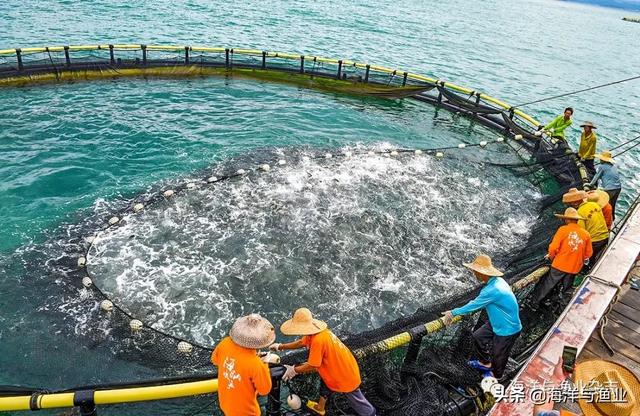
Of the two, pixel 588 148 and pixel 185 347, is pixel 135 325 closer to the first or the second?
pixel 185 347

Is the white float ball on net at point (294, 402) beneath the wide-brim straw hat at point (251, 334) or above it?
beneath

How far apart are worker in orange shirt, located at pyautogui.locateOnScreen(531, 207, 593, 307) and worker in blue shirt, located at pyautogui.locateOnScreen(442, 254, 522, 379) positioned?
2.17 m

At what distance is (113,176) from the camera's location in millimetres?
13469

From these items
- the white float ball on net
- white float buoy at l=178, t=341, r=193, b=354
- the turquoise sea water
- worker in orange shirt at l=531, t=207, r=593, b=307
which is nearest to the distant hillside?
the turquoise sea water

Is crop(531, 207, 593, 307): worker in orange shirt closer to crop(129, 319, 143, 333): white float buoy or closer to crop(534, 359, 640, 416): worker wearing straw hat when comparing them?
crop(534, 359, 640, 416): worker wearing straw hat

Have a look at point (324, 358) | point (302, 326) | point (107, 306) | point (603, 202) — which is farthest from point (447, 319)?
point (107, 306)

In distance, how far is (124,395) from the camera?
4.34m

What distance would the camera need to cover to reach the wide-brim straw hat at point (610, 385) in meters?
3.66

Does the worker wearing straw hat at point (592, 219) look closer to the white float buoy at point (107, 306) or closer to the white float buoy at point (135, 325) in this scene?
the white float buoy at point (135, 325)

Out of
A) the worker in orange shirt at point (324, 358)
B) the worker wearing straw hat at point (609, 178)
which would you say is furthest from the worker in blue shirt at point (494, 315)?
the worker wearing straw hat at point (609, 178)

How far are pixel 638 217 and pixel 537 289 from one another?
158 inches

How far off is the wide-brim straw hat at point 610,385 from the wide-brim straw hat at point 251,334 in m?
3.18

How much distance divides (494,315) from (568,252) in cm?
258

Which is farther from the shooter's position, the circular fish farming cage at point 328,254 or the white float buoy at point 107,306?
the white float buoy at point 107,306
